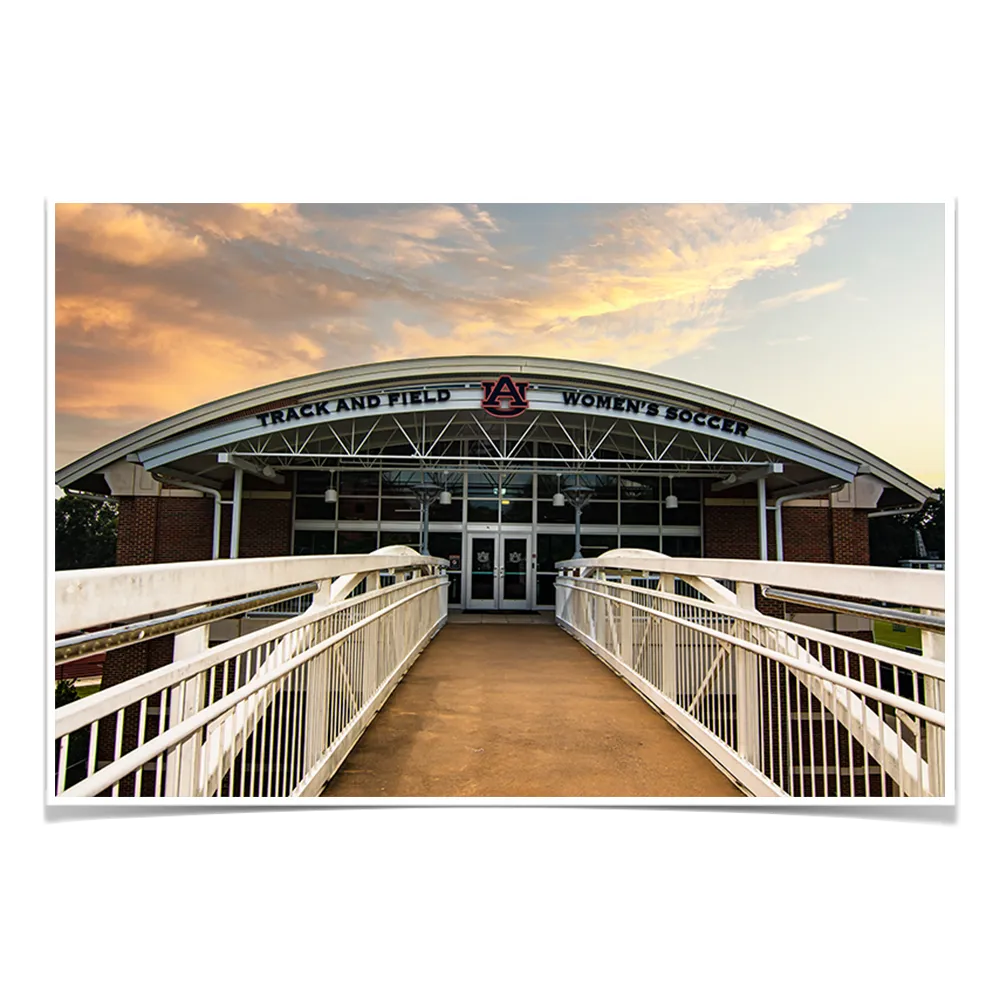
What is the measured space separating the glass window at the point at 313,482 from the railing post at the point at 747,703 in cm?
1375

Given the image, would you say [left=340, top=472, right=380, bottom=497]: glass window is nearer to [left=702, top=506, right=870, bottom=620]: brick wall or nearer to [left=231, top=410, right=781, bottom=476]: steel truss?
[left=231, top=410, right=781, bottom=476]: steel truss

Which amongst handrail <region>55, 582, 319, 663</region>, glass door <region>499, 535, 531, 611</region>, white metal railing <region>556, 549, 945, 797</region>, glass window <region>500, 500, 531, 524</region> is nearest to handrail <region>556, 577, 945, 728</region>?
white metal railing <region>556, 549, 945, 797</region>

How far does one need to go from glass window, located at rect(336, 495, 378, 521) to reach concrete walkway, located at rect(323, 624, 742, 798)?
1014 cm

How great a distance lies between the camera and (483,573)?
53.6 ft

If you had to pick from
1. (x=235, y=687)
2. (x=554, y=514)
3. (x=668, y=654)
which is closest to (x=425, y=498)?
(x=554, y=514)

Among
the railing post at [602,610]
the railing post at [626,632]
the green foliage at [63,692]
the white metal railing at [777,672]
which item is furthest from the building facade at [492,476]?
the green foliage at [63,692]

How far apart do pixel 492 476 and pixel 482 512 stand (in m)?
0.94

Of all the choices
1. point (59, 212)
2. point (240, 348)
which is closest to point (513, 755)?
point (59, 212)

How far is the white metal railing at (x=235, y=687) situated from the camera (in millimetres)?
1730

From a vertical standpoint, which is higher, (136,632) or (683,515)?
(683,515)

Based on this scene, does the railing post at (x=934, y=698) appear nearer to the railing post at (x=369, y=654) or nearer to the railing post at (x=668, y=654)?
the railing post at (x=668, y=654)

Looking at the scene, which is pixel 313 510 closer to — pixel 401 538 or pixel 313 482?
pixel 313 482

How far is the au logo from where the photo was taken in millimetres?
11789

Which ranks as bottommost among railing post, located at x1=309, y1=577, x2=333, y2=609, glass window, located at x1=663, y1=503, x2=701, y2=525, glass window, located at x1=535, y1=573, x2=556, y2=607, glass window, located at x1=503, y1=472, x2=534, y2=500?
glass window, located at x1=535, y1=573, x2=556, y2=607
